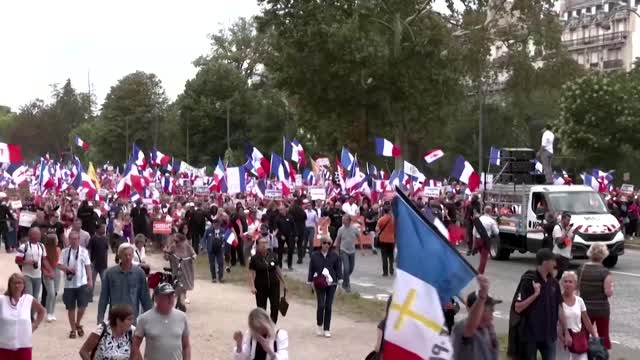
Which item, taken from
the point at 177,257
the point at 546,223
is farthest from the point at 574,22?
the point at 177,257

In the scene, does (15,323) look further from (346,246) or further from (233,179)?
(233,179)

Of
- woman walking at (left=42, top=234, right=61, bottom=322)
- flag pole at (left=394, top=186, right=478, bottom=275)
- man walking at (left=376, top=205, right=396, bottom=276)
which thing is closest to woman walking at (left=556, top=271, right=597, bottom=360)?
flag pole at (left=394, top=186, right=478, bottom=275)

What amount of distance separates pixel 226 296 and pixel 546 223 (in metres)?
7.71

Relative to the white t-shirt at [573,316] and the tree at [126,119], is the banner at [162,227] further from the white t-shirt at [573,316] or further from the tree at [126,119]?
the tree at [126,119]

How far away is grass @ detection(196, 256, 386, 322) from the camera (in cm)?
1647

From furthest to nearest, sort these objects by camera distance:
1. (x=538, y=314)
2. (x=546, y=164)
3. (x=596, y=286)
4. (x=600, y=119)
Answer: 1. (x=600, y=119)
2. (x=546, y=164)
3. (x=596, y=286)
4. (x=538, y=314)

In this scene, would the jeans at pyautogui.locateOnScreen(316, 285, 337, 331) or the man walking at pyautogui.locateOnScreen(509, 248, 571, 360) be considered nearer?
the man walking at pyautogui.locateOnScreen(509, 248, 571, 360)

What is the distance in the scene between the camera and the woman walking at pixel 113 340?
25.2 feet

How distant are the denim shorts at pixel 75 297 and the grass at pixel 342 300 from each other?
14.3ft

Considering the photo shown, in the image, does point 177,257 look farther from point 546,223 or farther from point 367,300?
point 546,223

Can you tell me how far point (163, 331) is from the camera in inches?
315

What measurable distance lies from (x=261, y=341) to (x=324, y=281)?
663 centimetres

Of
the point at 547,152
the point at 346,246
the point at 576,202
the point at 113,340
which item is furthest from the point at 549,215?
the point at 113,340

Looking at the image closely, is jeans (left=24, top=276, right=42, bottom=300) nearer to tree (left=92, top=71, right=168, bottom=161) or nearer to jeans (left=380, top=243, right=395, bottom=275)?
jeans (left=380, top=243, right=395, bottom=275)
